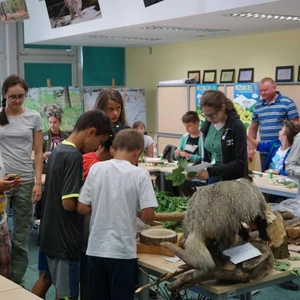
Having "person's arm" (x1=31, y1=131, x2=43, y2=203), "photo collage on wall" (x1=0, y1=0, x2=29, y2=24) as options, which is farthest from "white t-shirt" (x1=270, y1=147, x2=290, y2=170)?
"photo collage on wall" (x1=0, y1=0, x2=29, y2=24)

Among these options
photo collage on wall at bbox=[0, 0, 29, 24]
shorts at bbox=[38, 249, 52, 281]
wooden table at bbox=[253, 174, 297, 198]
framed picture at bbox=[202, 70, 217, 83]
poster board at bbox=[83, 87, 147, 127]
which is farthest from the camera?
poster board at bbox=[83, 87, 147, 127]

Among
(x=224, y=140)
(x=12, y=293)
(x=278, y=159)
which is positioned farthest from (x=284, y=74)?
(x=12, y=293)

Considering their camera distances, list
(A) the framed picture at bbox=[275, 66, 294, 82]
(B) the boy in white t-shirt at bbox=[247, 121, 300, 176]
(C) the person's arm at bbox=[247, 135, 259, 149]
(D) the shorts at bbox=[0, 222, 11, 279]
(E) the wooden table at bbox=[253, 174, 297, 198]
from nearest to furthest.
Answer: (D) the shorts at bbox=[0, 222, 11, 279] < (E) the wooden table at bbox=[253, 174, 297, 198] < (B) the boy in white t-shirt at bbox=[247, 121, 300, 176] < (C) the person's arm at bbox=[247, 135, 259, 149] < (A) the framed picture at bbox=[275, 66, 294, 82]

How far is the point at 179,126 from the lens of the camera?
9.48 meters

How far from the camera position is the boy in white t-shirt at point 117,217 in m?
2.90

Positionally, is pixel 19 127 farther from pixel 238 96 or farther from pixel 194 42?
pixel 194 42

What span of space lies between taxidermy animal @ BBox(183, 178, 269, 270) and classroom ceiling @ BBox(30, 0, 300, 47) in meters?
3.13

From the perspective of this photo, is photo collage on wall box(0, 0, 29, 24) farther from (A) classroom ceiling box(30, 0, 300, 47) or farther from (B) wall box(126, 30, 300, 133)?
(B) wall box(126, 30, 300, 133)

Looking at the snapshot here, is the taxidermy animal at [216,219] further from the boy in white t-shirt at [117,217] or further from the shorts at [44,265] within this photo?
the shorts at [44,265]

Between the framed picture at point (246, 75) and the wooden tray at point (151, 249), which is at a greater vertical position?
the framed picture at point (246, 75)

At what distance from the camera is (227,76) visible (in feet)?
29.4

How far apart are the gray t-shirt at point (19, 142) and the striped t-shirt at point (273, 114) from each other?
11.9 ft

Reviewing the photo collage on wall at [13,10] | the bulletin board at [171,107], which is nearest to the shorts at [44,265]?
the bulletin board at [171,107]

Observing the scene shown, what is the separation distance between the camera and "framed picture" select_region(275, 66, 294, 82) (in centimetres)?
795
